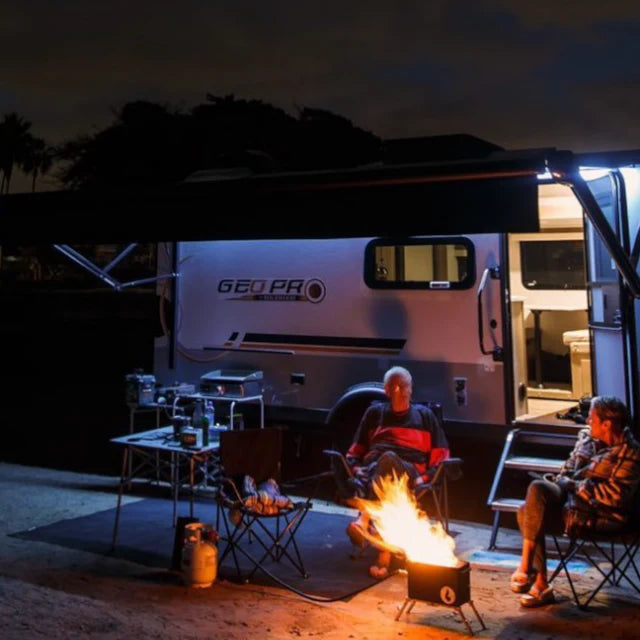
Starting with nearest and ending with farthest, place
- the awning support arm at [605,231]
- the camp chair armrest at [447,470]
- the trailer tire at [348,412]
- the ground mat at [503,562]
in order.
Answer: the awning support arm at [605,231]
the ground mat at [503,562]
the camp chair armrest at [447,470]
the trailer tire at [348,412]

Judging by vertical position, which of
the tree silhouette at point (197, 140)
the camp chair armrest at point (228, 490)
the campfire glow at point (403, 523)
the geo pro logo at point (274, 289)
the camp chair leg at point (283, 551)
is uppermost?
the tree silhouette at point (197, 140)

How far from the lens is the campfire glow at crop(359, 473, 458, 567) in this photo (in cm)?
426

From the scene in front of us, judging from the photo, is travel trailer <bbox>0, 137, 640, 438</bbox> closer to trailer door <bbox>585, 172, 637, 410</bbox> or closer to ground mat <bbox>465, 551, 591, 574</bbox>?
trailer door <bbox>585, 172, 637, 410</bbox>

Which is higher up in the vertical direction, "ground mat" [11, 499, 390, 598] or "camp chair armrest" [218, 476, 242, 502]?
"camp chair armrest" [218, 476, 242, 502]

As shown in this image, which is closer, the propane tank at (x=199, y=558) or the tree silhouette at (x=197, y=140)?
the propane tank at (x=199, y=558)

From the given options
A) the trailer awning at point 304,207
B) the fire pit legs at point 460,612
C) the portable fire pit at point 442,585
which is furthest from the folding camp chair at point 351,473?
the trailer awning at point 304,207

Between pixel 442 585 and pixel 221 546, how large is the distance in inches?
77.9

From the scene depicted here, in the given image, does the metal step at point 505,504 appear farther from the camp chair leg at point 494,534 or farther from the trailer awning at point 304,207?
the trailer awning at point 304,207

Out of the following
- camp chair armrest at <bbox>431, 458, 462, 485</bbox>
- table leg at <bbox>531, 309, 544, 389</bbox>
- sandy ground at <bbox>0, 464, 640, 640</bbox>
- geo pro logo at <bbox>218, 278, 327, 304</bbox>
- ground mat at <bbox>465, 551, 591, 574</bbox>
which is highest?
geo pro logo at <bbox>218, 278, 327, 304</bbox>

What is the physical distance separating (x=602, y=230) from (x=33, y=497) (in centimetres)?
499

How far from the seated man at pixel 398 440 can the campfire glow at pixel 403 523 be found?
98 mm

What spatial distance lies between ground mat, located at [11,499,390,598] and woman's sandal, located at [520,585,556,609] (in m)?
0.87

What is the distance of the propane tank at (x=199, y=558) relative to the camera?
15.0ft

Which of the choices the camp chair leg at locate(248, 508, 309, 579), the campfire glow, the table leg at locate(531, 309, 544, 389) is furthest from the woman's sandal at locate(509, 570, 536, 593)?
the table leg at locate(531, 309, 544, 389)
